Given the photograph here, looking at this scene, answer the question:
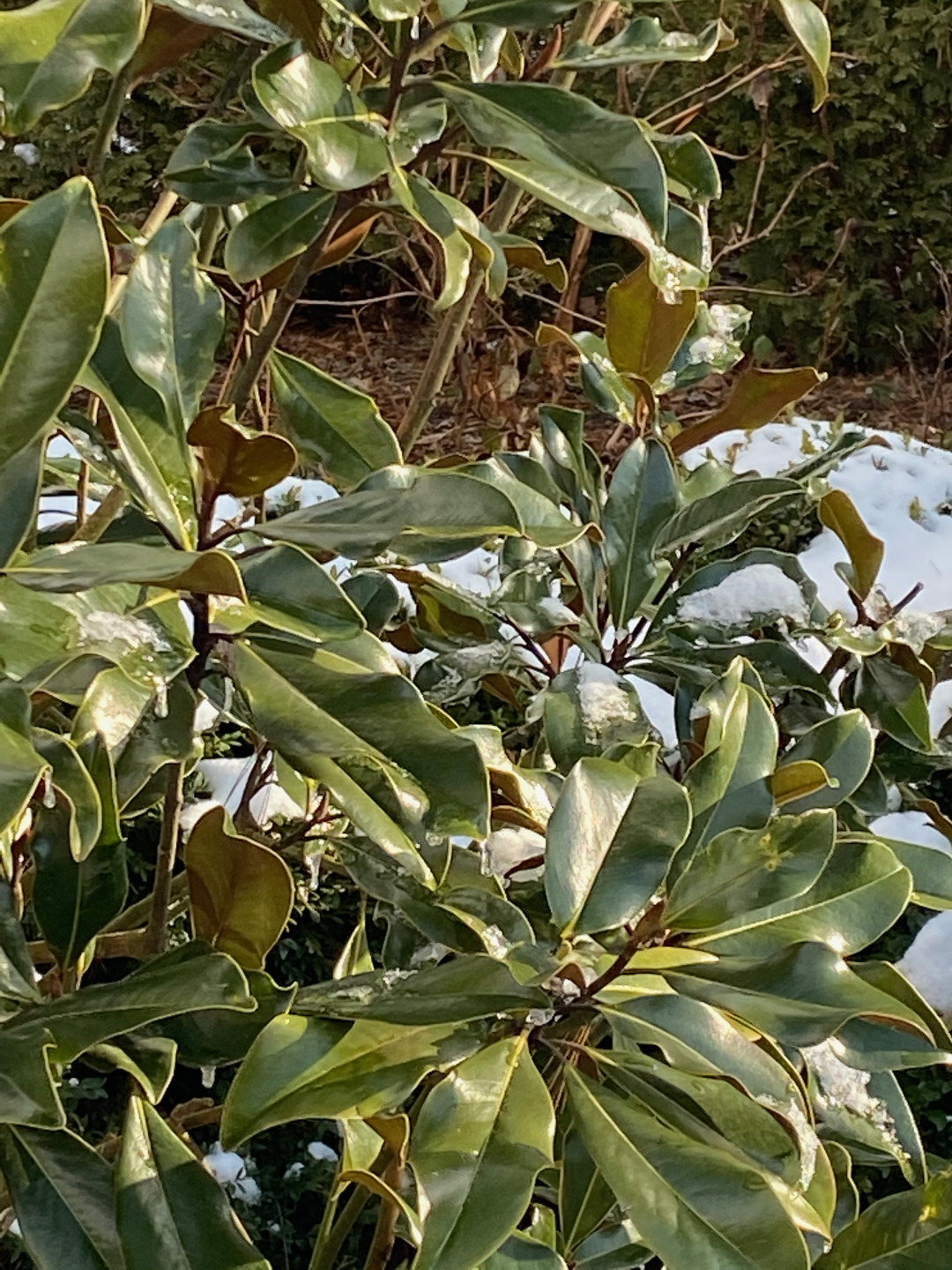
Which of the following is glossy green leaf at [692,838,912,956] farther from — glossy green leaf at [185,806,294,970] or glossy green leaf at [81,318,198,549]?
glossy green leaf at [81,318,198,549]

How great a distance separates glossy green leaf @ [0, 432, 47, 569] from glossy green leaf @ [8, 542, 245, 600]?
19 mm

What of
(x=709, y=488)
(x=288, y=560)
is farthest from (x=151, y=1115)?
(x=709, y=488)

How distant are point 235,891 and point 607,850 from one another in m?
0.23

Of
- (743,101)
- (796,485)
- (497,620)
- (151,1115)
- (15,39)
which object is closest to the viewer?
(15,39)

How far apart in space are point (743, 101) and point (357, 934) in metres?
5.42

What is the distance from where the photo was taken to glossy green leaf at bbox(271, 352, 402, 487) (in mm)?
819

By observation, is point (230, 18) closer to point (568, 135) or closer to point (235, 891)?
point (568, 135)

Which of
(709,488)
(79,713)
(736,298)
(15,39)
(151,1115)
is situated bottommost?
A: (736,298)

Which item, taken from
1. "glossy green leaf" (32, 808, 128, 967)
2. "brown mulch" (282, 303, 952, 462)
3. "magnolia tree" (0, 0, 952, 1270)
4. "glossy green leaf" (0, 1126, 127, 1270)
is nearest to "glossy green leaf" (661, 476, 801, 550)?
"magnolia tree" (0, 0, 952, 1270)

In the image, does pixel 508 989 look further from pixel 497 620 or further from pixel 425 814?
pixel 497 620

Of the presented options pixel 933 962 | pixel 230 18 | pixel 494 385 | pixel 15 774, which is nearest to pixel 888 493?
pixel 494 385

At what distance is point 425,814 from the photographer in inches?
24.7

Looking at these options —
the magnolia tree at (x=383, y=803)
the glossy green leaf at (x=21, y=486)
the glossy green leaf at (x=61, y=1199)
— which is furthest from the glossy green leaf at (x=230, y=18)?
the glossy green leaf at (x=61, y=1199)

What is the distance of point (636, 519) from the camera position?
3.28 ft
